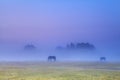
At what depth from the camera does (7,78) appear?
134 ft

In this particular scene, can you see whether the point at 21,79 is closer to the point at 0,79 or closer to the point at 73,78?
the point at 0,79

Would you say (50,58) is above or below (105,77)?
above

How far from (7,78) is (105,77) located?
12.5 metres

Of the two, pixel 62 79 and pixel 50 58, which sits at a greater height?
pixel 50 58

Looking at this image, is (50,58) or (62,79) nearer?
(62,79)

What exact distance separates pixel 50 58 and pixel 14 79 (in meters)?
90.5

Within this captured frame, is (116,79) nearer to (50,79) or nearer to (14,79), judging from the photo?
(50,79)

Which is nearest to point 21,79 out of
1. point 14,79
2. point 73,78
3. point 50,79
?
point 14,79

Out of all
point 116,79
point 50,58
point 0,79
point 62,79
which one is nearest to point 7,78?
point 0,79

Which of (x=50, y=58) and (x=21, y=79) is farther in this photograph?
(x=50, y=58)

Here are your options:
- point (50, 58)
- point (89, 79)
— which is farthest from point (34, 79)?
point (50, 58)

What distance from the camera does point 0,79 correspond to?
40.5 meters

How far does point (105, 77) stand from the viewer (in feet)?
133

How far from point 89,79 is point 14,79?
367 inches
